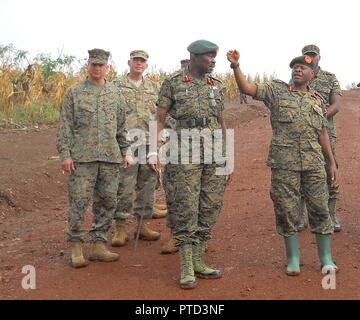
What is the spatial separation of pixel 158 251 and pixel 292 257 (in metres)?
1.43

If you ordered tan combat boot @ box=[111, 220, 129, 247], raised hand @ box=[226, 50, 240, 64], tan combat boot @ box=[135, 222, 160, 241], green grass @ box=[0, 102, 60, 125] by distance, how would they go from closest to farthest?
raised hand @ box=[226, 50, 240, 64] → tan combat boot @ box=[111, 220, 129, 247] → tan combat boot @ box=[135, 222, 160, 241] → green grass @ box=[0, 102, 60, 125]

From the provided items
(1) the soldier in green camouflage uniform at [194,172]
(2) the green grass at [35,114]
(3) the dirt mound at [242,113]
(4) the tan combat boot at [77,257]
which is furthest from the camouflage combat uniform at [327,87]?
(3) the dirt mound at [242,113]

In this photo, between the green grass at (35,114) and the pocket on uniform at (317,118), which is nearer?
the pocket on uniform at (317,118)

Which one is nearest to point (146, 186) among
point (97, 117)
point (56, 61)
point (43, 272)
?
point (97, 117)

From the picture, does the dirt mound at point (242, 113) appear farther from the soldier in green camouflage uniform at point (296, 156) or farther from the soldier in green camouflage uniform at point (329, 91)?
the soldier in green camouflage uniform at point (296, 156)

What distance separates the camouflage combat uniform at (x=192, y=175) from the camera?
4426 mm

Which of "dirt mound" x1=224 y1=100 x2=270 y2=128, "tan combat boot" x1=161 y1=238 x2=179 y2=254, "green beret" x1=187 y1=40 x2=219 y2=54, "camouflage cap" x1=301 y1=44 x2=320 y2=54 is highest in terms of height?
"dirt mound" x1=224 y1=100 x2=270 y2=128

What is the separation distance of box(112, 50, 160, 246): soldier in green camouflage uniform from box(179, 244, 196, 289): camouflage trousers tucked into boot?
1204 mm

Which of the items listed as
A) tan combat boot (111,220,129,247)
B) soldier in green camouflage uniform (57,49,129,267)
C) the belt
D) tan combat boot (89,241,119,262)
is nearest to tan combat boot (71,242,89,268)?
soldier in green camouflage uniform (57,49,129,267)

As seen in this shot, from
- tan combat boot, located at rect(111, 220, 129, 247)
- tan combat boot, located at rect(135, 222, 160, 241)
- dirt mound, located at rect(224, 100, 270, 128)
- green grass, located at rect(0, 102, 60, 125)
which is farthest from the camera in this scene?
dirt mound, located at rect(224, 100, 270, 128)

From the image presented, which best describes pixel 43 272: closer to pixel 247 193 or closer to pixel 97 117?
pixel 97 117

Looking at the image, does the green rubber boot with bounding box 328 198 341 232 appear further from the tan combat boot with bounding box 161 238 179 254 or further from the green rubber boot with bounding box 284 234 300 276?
the tan combat boot with bounding box 161 238 179 254

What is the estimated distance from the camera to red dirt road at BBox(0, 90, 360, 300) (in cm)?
427
